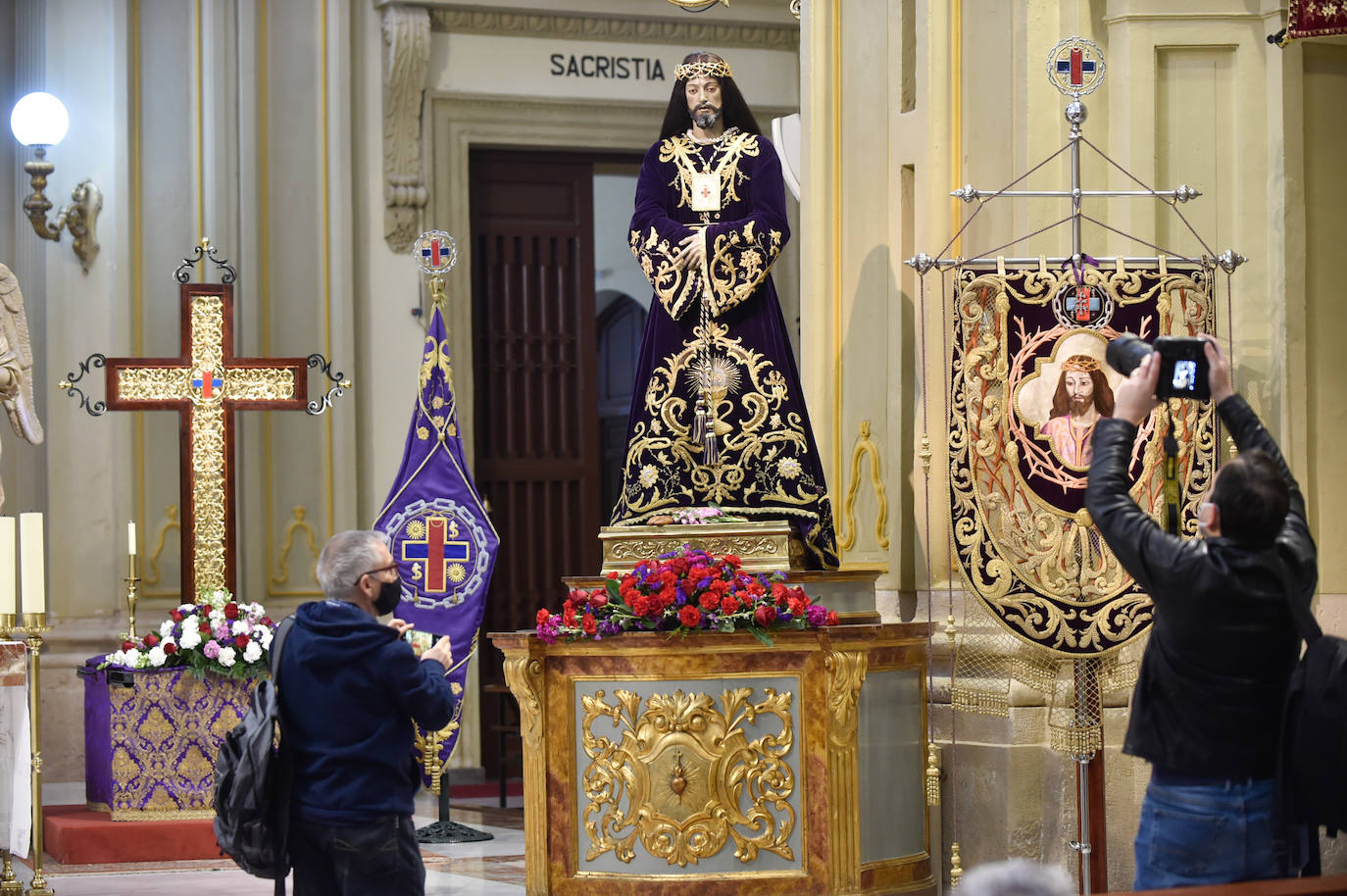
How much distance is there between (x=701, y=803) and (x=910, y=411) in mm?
2076

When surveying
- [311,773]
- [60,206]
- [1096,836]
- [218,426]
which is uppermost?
[60,206]

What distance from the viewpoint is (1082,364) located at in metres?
5.65

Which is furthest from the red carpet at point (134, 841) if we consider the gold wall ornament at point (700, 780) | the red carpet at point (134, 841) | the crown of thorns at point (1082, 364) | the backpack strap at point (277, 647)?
the crown of thorns at point (1082, 364)

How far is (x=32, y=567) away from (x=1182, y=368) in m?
4.38

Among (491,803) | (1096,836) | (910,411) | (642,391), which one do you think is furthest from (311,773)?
(491,803)

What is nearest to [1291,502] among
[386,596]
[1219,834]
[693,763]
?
[1219,834]

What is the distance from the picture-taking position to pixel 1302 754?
3.41 m

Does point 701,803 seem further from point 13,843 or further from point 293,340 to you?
point 293,340

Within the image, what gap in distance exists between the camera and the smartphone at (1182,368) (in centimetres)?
370

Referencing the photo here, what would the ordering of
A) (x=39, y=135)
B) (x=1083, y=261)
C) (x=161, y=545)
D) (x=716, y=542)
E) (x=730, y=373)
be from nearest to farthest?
1. (x=1083, y=261)
2. (x=716, y=542)
3. (x=730, y=373)
4. (x=39, y=135)
5. (x=161, y=545)

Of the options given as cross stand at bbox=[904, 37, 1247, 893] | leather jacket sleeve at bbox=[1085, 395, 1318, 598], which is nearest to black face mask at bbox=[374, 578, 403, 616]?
leather jacket sleeve at bbox=[1085, 395, 1318, 598]

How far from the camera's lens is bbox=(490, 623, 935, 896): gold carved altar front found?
585cm

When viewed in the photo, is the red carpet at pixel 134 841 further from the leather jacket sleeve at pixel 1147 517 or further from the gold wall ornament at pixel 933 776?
the leather jacket sleeve at pixel 1147 517

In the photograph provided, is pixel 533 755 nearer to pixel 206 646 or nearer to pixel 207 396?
pixel 206 646
